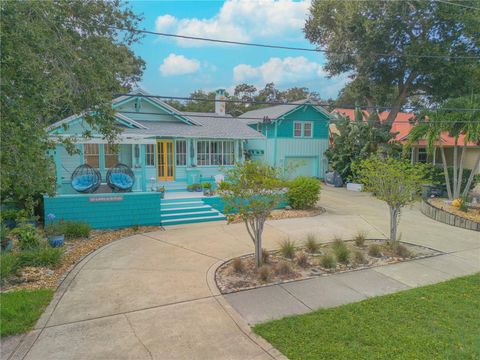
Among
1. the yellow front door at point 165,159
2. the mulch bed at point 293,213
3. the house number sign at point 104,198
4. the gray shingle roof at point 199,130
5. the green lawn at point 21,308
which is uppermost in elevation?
the gray shingle roof at point 199,130

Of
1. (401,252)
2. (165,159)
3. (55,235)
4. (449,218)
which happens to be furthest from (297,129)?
(55,235)

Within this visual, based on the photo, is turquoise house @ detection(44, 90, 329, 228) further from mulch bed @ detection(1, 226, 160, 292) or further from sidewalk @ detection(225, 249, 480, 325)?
sidewalk @ detection(225, 249, 480, 325)

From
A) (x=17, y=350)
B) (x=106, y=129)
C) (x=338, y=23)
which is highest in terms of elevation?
(x=338, y=23)

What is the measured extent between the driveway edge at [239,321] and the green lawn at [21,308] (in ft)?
9.10

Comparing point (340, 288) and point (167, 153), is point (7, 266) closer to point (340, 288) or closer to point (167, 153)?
point (340, 288)

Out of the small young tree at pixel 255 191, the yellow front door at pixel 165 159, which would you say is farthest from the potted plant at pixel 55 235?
the yellow front door at pixel 165 159

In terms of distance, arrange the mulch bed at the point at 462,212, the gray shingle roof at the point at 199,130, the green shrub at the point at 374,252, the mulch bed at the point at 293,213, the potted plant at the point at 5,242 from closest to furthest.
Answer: the potted plant at the point at 5,242 → the green shrub at the point at 374,252 → the mulch bed at the point at 462,212 → the mulch bed at the point at 293,213 → the gray shingle roof at the point at 199,130

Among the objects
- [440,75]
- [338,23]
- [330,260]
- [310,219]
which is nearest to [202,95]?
[338,23]

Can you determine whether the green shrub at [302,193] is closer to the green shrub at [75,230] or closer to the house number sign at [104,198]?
the house number sign at [104,198]

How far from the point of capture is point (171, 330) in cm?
455

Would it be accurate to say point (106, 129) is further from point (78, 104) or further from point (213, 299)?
point (213, 299)

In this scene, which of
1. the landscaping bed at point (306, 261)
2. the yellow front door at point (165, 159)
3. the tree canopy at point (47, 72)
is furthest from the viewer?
the yellow front door at point (165, 159)

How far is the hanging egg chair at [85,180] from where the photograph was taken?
36.1ft

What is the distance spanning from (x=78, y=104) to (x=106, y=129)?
565mm
